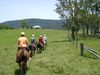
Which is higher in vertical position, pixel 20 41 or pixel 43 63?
pixel 20 41

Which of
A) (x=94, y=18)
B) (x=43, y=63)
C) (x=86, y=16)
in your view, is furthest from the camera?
(x=94, y=18)

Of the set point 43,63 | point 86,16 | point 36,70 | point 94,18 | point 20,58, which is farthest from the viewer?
point 94,18

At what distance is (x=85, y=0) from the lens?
2598 inches

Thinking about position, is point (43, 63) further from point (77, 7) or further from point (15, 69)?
point (77, 7)

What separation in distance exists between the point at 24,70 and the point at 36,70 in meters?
0.91

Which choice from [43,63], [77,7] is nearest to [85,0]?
[77,7]

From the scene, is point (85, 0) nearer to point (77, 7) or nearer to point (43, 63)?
point (77, 7)

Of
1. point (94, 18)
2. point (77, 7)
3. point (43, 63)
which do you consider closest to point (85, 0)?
point (77, 7)

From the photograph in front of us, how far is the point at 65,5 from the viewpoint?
64875 millimetres

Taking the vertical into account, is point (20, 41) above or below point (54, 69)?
above

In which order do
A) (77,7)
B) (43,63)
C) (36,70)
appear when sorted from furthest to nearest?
(77,7) → (43,63) → (36,70)

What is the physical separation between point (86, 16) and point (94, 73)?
5598 centimetres

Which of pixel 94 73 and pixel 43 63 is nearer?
pixel 94 73

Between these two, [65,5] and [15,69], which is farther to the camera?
[65,5]
